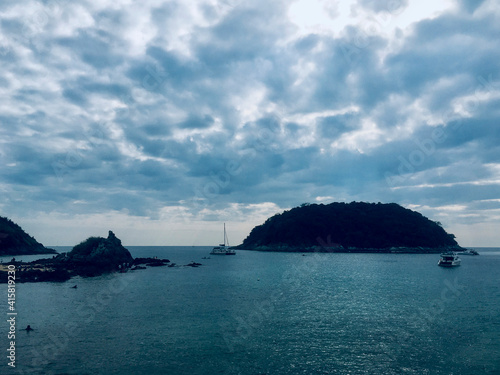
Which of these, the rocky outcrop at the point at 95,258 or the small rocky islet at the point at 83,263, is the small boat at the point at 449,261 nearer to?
the small rocky islet at the point at 83,263

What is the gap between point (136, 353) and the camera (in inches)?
1403

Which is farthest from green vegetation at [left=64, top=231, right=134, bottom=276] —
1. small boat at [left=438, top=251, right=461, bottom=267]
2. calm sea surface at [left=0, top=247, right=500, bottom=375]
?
small boat at [left=438, top=251, right=461, bottom=267]

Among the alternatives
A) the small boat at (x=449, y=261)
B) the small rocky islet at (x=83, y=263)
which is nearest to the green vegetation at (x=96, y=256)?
the small rocky islet at (x=83, y=263)

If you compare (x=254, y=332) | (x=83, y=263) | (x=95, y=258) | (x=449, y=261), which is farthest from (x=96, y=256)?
(x=449, y=261)

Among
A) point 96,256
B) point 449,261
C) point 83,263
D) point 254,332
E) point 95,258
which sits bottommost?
point 449,261

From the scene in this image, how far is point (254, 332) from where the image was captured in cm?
4322

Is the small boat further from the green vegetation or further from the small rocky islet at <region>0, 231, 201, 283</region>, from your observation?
the green vegetation

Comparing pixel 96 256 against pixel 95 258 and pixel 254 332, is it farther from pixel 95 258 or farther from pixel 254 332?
pixel 254 332

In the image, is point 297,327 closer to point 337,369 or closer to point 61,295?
point 337,369

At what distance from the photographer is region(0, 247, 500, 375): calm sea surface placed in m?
32.7

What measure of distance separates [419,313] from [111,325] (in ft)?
150

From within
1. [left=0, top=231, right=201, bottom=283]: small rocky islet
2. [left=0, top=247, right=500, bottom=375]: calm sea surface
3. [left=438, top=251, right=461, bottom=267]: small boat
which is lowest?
[left=438, top=251, right=461, bottom=267]: small boat

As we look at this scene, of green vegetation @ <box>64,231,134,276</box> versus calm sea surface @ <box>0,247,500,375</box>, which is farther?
green vegetation @ <box>64,231,134,276</box>

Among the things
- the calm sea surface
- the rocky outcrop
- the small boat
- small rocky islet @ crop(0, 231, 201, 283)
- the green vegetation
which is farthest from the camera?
the small boat
